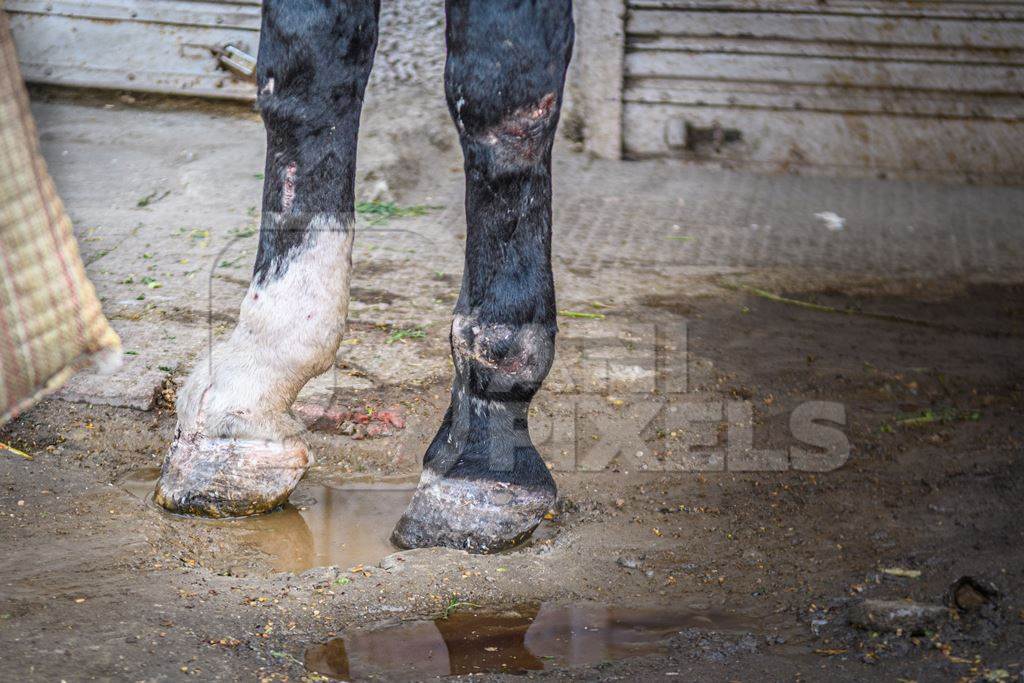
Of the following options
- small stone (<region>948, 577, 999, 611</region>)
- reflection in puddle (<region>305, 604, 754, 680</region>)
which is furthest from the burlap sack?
small stone (<region>948, 577, 999, 611</region>)

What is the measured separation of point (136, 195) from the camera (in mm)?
4578

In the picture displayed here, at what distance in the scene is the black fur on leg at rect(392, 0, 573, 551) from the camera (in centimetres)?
217

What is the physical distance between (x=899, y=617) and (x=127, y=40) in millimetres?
4931

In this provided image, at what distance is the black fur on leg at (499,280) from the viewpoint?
2174 mm

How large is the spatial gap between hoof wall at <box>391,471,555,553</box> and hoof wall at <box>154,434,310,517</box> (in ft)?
0.96

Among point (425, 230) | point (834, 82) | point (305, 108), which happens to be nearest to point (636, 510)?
point (305, 108)

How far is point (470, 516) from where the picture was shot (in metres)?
2.29

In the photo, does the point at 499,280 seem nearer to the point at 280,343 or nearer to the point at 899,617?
the point at 280,343

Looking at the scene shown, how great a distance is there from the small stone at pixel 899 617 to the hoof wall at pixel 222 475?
1.15 m

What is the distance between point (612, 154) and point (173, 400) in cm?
298

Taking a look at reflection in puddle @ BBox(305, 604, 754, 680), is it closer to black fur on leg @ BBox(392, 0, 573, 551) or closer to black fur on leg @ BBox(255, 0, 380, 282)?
black fur on leg @ BBox(392, 0, 573, 551)

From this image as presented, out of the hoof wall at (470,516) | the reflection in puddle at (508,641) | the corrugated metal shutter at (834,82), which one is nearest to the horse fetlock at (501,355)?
the hoof wall at (470,516)

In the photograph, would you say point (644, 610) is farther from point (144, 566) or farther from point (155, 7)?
point (155, 7)

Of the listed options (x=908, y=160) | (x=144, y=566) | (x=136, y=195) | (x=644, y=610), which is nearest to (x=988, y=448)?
(x=644, y=610)
